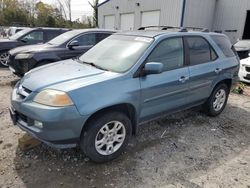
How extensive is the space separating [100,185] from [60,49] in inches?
200

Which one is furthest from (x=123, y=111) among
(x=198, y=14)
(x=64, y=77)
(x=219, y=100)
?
(x=198, y=14)

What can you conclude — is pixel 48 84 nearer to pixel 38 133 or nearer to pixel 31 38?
pixel 38 133

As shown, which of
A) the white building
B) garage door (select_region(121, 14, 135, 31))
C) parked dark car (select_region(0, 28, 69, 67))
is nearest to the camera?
parked dark car (select_region(0, 28, 69, 67))

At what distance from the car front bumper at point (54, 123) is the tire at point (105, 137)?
5.9 inches

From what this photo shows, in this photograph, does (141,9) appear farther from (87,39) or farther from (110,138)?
(110,138)

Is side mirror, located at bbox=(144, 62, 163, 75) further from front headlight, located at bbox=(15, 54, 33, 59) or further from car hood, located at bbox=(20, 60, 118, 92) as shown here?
front headlight, located at bbox=(15, 54, 33, 59)

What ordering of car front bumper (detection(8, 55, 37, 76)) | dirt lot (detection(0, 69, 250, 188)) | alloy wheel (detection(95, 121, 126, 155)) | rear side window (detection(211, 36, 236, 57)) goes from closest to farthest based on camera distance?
dirt lot (detection(0, 69, 250, 188)) → alloy wheel (detection(95, 121, 126, 155)) → rear side window (detection(211, 36, 236, 57)) → car front bumper (detection(8, 55, 37, 76))

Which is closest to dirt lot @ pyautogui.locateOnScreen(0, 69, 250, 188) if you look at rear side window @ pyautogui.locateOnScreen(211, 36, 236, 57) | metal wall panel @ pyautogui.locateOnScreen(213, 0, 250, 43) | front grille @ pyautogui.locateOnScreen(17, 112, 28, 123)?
front grille @ pyautogui.locateOnScreen(17, 112, 28, 123)

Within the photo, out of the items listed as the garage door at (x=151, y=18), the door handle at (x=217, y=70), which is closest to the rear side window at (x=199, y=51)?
the door handle at (x=217, y=70)

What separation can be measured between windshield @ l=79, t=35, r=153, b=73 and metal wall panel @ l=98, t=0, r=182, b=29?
15096mm

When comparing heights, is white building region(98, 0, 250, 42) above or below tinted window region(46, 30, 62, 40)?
above

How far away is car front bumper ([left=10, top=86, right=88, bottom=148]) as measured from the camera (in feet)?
9.63

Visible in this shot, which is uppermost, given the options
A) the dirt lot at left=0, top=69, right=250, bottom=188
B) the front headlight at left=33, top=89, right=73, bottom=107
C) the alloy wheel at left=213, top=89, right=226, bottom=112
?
the front headlight at left=33, top=89, right=73, bottom=107

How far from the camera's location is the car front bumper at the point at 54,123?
294 cm
